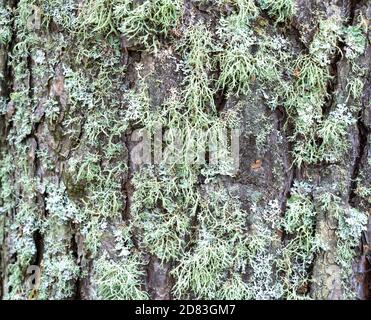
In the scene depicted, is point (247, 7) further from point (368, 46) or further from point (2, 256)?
point (2, 256)

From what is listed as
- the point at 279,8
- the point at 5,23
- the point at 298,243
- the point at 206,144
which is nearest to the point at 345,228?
the point at 298,243

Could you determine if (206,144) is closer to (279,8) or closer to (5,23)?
(279,8)

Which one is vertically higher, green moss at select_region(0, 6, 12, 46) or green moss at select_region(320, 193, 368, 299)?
green moss at select_region(0, 6, 12, 46)

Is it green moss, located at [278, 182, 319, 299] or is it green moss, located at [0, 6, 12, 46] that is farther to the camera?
green moss, located at [0, 6, 12, 46]

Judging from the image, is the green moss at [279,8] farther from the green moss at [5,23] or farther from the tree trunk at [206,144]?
the green moss at [5,23]

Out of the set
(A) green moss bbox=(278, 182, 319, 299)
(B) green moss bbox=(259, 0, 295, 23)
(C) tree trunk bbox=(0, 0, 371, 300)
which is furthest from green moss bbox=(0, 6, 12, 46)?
(A) green moss bbox=(278, 182, 319, 299)

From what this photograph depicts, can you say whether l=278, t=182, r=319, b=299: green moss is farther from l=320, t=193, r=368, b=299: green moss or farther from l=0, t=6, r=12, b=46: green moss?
l=0, t=6, r=12, b=46: green moss

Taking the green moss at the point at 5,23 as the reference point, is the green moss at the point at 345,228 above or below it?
below

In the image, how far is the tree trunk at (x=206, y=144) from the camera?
130 cm

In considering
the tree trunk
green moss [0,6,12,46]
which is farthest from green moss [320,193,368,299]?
green moss [0,6,12,46]

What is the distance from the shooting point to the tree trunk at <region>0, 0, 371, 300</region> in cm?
130

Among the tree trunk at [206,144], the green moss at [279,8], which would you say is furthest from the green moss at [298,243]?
the green moss at [279,8]

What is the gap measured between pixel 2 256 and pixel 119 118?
2.50ft

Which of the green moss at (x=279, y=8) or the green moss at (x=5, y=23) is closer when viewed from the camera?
the green moss at (x=279, y=8)
